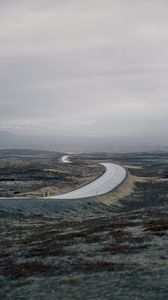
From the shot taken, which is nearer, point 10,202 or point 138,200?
point 10,202

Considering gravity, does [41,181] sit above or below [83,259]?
above

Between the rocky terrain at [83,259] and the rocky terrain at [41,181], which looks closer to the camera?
the rocky terrain at [83,259]

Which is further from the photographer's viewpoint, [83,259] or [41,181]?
[41,181]

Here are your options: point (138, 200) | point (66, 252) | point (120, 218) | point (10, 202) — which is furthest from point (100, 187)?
point (66, 252)

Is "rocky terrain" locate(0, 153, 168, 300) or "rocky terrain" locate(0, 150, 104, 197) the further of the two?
"rocky terrain" locate(0, 150, 104, 197)

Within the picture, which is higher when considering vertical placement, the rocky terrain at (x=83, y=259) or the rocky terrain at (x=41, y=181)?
the rocky terrain at (x=41, y=181)

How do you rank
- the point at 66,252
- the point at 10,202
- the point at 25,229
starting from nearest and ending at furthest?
the point at 66,252
the point at 25,229
the point at 10,202

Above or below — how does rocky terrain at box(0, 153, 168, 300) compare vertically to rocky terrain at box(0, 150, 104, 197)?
below

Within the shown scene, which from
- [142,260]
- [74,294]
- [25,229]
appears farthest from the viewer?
[25,229]

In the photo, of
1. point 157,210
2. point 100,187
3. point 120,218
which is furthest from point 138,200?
point 120,218

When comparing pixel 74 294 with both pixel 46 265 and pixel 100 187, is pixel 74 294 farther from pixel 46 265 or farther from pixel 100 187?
pixel 100 187
